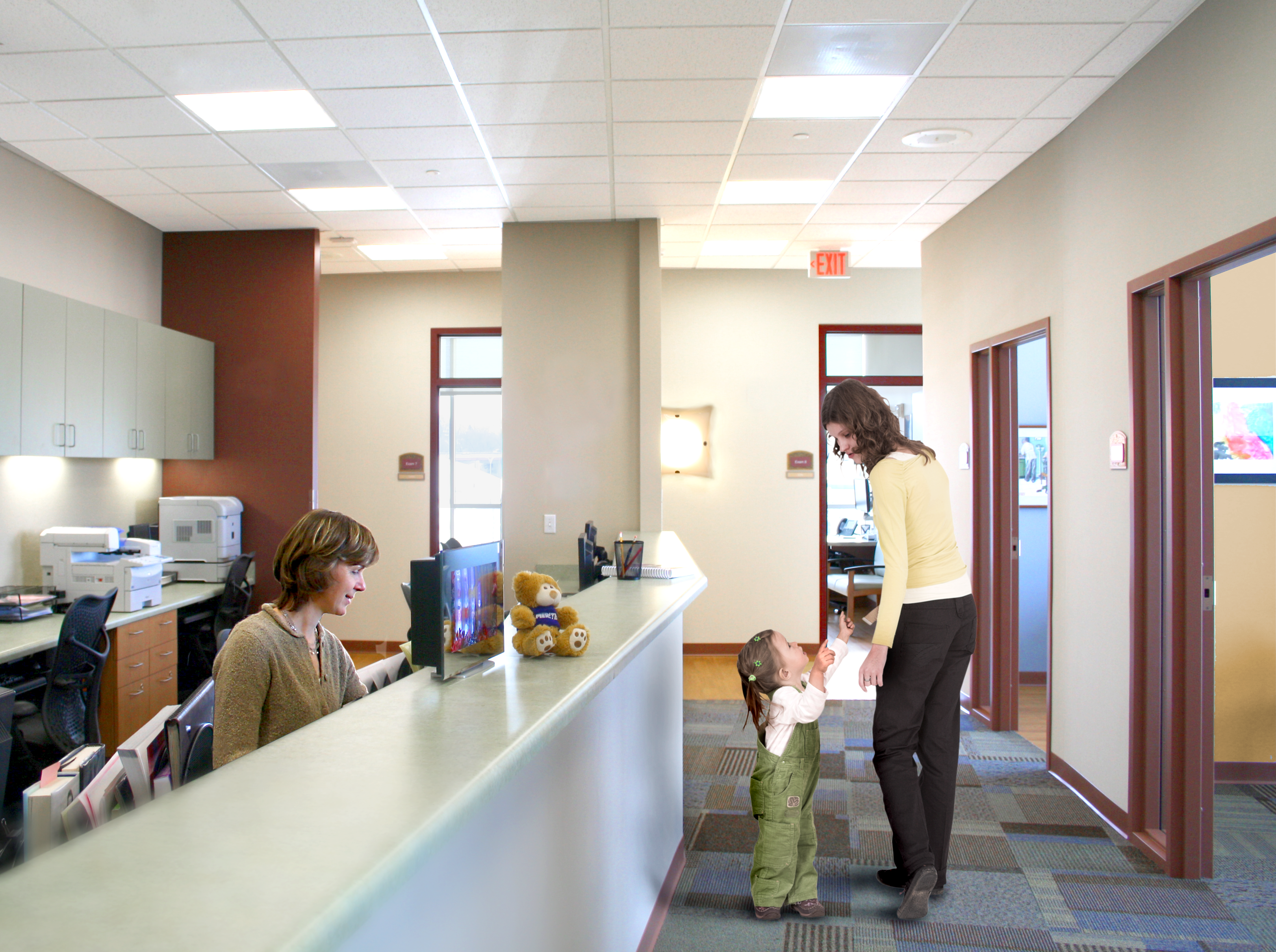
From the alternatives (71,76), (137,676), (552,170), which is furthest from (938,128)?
(137,676)

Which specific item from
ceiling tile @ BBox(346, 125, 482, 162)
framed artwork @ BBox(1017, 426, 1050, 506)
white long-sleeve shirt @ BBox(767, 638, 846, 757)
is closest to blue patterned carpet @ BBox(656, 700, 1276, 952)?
white long-sleeve shirt @ BBox(767, 638, 846, 757)

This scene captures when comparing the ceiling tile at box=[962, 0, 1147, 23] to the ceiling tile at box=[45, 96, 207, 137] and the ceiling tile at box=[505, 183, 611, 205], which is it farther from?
the ceiling tile at box=[45, 96, 207, 137]

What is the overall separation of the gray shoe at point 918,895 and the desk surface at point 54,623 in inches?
128

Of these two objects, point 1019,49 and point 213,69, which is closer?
point 1019,49

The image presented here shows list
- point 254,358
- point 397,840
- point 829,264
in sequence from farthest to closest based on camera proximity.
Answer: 1. point 829,264
2. point 254,358
3. point 397,840

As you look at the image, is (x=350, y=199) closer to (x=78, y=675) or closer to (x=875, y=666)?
(x=78, y=675)

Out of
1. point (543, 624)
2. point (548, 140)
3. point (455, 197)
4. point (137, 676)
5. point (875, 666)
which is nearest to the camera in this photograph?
point (543, 624)

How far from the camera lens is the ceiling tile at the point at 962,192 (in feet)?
15.7

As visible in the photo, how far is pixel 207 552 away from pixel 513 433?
1.98m

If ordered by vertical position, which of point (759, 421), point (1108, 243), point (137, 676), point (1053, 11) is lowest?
point (137, 676)

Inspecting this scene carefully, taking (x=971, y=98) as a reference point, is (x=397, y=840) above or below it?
below

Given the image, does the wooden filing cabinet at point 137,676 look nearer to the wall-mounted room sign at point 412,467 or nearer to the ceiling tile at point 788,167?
the wall-mounted room sign at point 412,467

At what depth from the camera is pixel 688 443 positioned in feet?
23.9

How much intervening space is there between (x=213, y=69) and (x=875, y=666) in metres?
3.31
